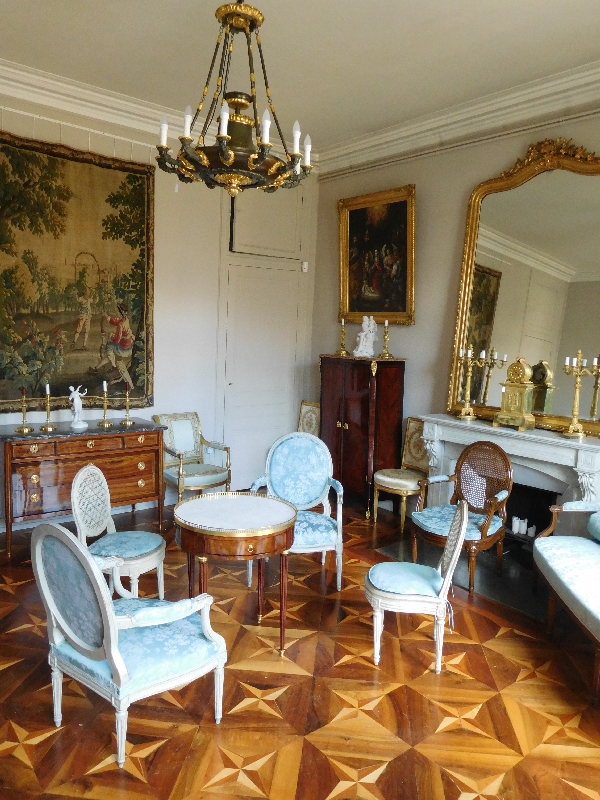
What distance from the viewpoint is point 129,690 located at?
6.75ft

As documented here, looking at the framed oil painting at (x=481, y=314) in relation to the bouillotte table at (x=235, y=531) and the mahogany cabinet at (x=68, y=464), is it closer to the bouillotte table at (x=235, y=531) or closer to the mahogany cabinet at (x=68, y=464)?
the bouillotte table at (x=235, y=531)

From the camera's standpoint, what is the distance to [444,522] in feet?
12.5

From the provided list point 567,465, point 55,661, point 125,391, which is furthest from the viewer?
point 125,391

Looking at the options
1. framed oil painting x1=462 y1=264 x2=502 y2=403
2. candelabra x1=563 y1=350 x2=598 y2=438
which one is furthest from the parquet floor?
framed oil painting x1=462 y1=264 x2=502 y2=403

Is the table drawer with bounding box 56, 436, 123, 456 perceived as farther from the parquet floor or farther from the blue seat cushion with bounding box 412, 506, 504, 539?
the blue seat cushion with bounding box 412, 506, 504, 539

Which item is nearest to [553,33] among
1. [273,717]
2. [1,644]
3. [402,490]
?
[402,490]

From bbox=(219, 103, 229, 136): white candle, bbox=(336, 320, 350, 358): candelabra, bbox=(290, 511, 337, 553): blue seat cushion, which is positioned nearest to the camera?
bbox=(219, 103, 229, 136): white candle

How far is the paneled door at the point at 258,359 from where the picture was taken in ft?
18.6

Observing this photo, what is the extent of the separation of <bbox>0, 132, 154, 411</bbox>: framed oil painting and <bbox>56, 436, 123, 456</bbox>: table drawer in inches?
20.2

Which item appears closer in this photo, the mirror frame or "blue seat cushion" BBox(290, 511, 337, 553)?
"blue seat cushion" BBox(290, 511, 337, 553)

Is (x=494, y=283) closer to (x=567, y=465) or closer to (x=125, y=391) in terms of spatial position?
(x=567, y=465)

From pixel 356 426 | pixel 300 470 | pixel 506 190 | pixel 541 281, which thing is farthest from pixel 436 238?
pixel 300 470

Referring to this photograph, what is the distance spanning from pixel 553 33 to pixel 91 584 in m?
3.75

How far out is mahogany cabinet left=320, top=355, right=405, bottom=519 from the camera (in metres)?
5.02
